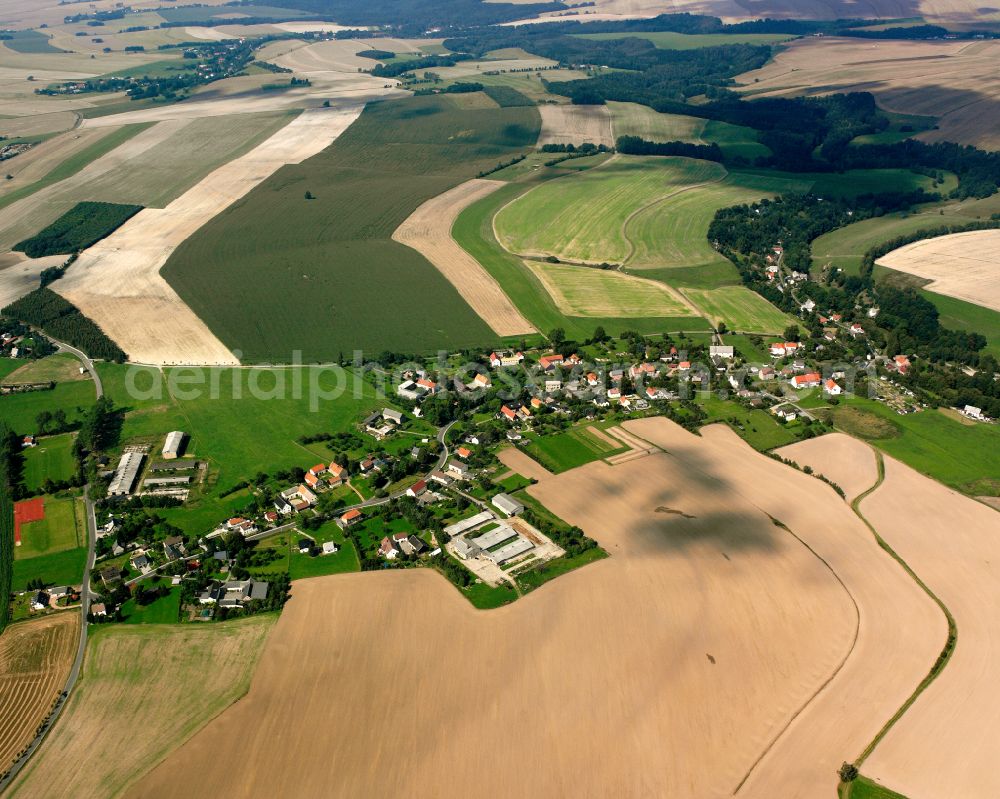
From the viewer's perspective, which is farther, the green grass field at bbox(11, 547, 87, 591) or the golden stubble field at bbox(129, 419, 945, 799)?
the green grass field at bbox(11, 547, 87, 591)

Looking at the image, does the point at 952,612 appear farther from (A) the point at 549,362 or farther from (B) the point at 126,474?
(B) the point at 126,474

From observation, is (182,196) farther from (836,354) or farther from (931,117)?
(931,117)

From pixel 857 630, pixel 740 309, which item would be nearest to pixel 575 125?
pixel 740 309

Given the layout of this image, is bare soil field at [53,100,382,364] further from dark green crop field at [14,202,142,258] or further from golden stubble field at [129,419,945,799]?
golden stubble field at [129,419,945,799]

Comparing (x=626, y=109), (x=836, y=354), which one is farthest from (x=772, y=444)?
(x=626, y=109)

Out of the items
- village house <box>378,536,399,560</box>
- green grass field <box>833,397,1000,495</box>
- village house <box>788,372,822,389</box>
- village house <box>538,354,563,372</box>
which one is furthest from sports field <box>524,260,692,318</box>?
village house <box>378,536,399,560</box>
